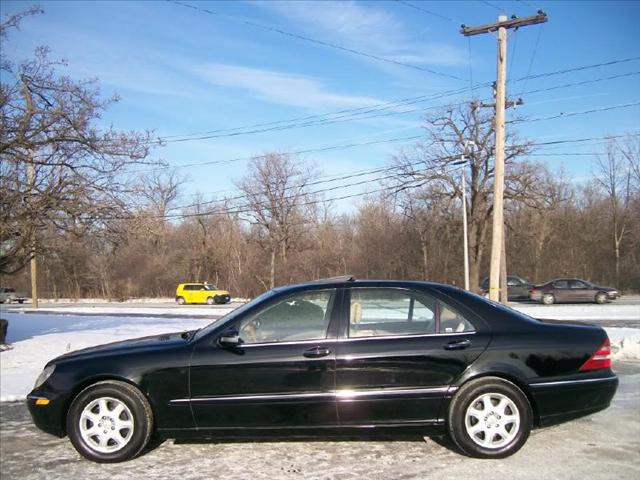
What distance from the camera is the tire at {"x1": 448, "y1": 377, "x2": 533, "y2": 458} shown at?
4.39 metres

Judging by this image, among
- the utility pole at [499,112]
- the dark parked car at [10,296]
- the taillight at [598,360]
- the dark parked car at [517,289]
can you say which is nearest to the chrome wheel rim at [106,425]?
the taillight at [598,360]

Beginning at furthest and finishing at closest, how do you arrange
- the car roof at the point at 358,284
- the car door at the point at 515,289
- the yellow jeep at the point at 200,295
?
the yellow jeep at the point at 200,295 < the car door at the point at 515,289 < the car roof at the point at 358,284

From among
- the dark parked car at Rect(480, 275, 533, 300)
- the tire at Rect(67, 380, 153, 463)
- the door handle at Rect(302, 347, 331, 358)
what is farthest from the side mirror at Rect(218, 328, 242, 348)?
the dark parked car at Rect(480, 275, 533, 300)

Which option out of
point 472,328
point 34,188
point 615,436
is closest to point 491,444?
point 472,328

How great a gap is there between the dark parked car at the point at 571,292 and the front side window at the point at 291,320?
90.4 ft

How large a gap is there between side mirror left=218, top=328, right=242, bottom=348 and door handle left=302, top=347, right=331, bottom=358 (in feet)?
1.84

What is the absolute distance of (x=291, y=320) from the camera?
15.3 feet

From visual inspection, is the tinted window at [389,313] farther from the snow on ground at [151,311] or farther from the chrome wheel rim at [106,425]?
the snow on ground at [151,311]

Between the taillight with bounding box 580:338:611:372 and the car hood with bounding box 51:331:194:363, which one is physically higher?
the car hood with bounding box 51:331:194:363

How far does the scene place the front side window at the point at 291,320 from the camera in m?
4.57

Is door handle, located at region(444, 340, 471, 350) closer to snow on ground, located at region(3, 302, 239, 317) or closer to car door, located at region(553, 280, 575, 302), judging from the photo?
snow on ground, located at region(3, 302, 239, 317)

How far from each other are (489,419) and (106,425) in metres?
3.12

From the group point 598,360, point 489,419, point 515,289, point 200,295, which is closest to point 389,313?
point 489,419

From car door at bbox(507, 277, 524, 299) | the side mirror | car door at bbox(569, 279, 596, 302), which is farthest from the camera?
car door at bbox(507, 277, 524, 299)
